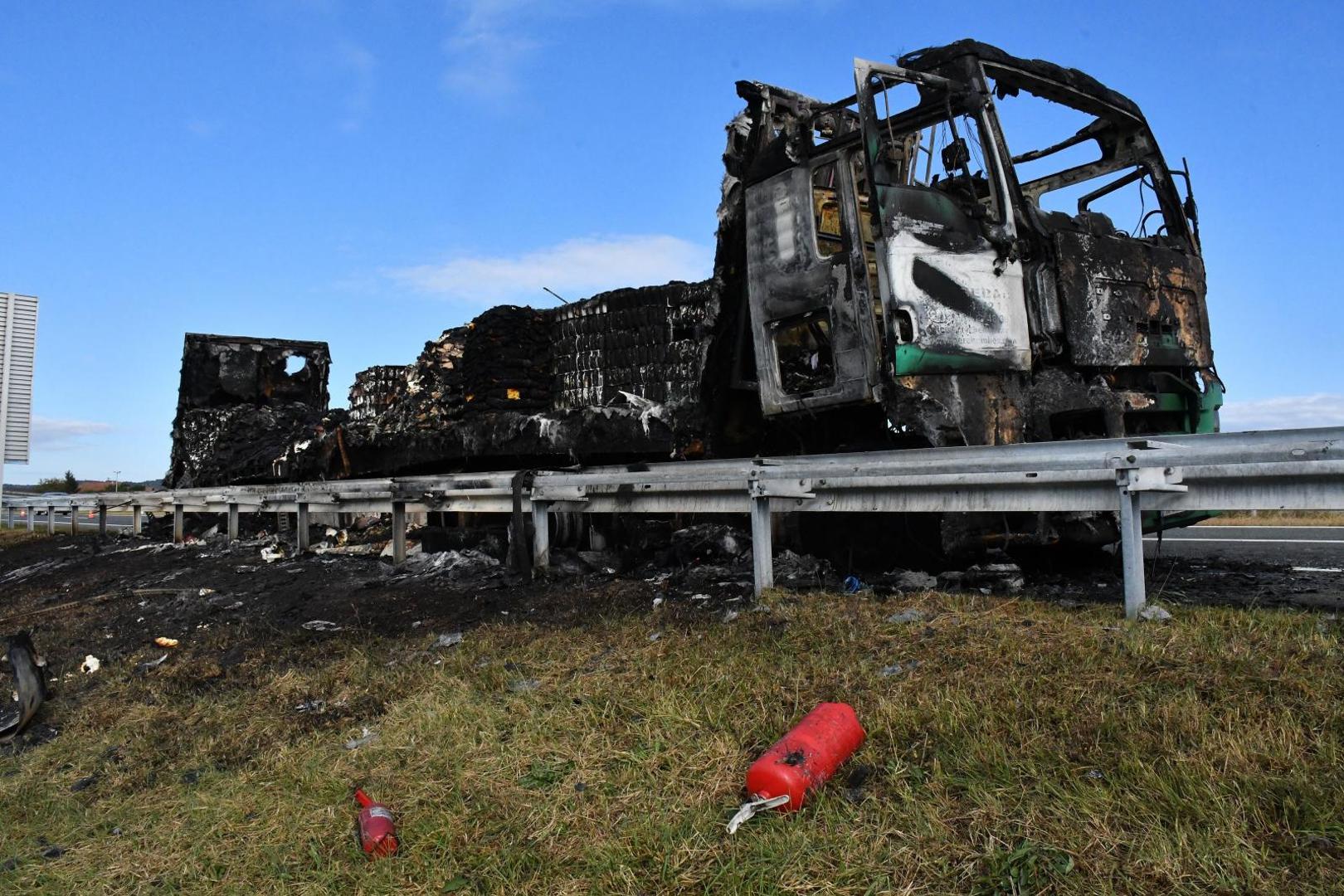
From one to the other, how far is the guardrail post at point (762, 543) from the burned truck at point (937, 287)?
36.5 inches

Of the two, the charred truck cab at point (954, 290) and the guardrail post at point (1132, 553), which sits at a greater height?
the charred truck cab at point (954, 290)

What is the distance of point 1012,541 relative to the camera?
187 inches

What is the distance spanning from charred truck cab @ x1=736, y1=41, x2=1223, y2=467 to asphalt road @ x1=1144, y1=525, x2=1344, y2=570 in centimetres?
185

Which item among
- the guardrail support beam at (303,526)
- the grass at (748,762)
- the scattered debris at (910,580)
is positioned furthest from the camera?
the guardrail support beam at (303,526)

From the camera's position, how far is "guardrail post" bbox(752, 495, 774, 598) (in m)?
4.60

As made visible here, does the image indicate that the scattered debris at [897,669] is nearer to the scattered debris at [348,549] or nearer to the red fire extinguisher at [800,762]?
the red fire extinguisher at [800,762]

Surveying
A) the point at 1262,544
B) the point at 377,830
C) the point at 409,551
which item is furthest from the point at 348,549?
the point at 1262,544

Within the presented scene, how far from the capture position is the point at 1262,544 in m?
8.26

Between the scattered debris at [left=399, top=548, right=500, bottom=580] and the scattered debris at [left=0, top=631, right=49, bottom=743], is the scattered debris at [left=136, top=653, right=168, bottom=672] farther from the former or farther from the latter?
the scattered debris at [left=399, top=548, right=500, bottom=580]

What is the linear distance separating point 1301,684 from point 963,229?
10.4 ft

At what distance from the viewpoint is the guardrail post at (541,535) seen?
20.2ft

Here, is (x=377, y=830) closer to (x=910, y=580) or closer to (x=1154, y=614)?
(x=1154, y=614)

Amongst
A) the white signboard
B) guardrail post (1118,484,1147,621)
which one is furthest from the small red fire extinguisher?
the white signboard

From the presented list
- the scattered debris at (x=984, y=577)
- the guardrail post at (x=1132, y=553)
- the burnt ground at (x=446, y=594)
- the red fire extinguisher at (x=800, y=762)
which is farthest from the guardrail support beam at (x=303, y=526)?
the guardrail post at (x=1132, y=553)
